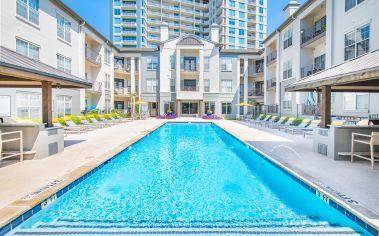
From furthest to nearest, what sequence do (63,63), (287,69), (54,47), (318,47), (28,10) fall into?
1. (287,69)
2. (318,47)
3. (63,63)
4. (54,47)
5. (28,10)

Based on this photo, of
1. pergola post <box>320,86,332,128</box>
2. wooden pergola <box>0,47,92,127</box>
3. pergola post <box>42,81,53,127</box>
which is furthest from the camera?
pergola post <box>320,86,332,128</box>

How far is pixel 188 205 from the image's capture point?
4582 millimetres

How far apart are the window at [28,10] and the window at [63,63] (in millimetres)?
3579

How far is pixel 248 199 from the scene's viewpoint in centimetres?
491

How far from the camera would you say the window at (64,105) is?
19.3m

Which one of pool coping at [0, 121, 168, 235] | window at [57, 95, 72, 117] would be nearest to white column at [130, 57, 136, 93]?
window at [57, 95, 72, 117]

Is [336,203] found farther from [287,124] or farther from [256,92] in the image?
[256,92]

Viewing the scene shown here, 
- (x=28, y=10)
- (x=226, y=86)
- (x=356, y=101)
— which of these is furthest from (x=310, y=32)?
(x=28, y=10)

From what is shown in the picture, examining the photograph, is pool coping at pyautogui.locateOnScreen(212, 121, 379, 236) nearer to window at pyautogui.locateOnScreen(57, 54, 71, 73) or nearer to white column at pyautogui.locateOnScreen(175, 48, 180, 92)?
window at pyautogui.locateOnScreen(57, 54, 71, 73)

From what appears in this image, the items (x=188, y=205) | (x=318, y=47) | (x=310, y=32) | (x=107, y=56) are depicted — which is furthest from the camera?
(x=107, y=56)

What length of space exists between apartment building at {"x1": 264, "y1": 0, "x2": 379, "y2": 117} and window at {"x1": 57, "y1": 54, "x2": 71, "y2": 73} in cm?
2071

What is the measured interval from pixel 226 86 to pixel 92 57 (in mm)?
18258

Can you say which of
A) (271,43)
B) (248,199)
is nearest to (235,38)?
(271,43)

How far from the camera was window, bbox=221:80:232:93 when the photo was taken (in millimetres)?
33963
